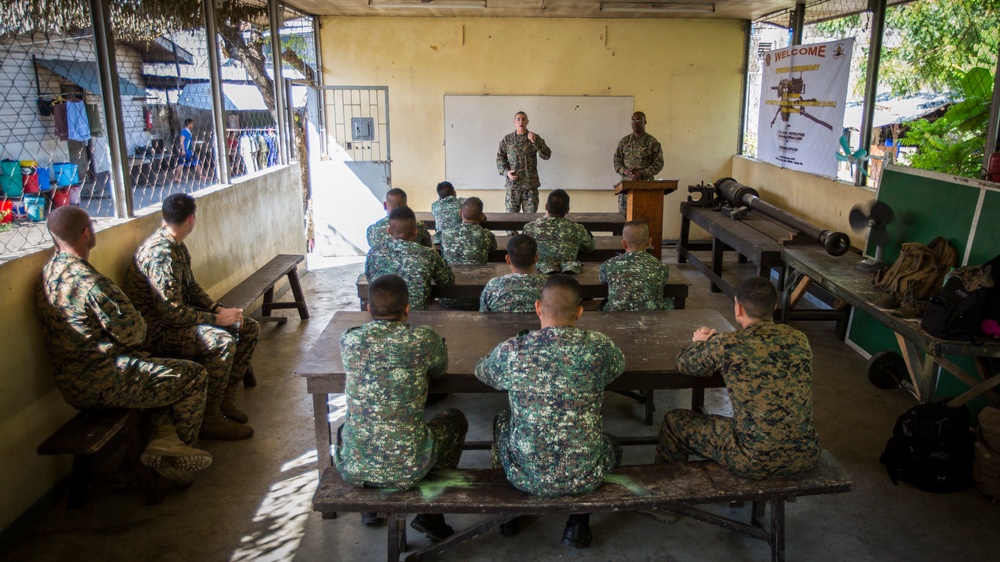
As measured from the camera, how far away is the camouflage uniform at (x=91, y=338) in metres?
3.41

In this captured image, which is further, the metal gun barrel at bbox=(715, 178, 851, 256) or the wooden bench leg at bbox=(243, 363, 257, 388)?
the metal gun barrel at bbox=(715, 178, 851, 256)

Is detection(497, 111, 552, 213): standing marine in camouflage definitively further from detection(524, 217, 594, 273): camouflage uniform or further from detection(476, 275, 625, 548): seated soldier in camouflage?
detection(476, 275, 625, 548): seated soldier in camouflage

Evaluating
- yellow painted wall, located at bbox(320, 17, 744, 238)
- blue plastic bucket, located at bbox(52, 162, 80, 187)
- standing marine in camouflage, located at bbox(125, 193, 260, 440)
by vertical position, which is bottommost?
standing marine in camouflage, located at bbox(125, 193, 260, 440)

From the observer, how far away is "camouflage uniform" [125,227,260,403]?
407cm

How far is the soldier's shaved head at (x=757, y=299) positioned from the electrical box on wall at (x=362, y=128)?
7.37 metres

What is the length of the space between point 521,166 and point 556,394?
255 inches

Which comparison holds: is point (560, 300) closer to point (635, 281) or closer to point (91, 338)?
point (635, 281)

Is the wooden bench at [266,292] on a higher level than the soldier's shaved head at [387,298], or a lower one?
lower

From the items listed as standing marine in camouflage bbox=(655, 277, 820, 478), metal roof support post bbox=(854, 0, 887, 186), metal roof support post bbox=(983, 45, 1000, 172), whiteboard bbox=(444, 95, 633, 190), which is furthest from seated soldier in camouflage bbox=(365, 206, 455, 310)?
whiteboard bbox=(444, 95, 633, 190)

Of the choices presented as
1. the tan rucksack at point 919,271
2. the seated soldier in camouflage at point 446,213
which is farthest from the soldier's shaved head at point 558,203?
the tan rucksack at point 919,271

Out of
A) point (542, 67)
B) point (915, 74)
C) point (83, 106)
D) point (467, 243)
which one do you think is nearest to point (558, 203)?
point (467, 243)

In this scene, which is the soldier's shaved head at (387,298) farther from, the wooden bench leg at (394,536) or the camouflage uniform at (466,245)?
the camouflage uniform at (466,245)

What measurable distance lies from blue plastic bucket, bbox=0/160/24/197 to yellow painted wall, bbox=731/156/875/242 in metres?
6.38

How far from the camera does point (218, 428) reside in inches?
167
